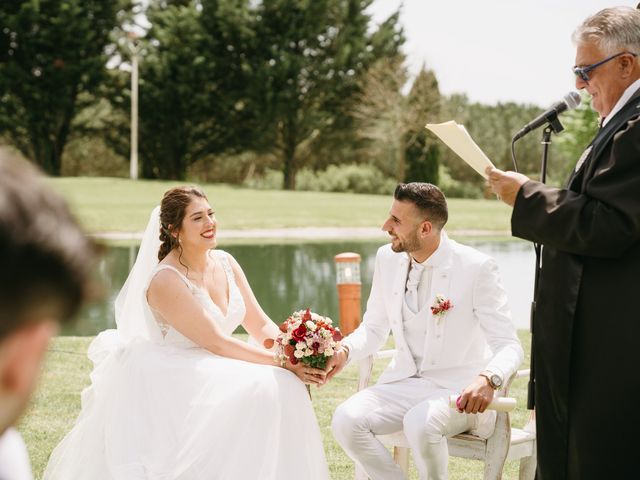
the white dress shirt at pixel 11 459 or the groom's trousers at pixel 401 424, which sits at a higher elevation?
the white dress shirt at pixel 11 459

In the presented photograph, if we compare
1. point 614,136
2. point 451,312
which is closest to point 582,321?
point 614,136

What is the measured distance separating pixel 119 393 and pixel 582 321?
2.35 meters

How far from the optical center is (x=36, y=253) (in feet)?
2.13

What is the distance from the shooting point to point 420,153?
135 feet

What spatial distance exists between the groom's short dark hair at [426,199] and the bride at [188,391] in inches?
37.5

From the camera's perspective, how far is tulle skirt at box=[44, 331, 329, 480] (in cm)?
389

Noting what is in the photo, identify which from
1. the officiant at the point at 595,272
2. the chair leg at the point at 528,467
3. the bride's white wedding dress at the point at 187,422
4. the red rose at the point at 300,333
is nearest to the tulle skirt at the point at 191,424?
the bride's white wedding dress at the point at 187,422

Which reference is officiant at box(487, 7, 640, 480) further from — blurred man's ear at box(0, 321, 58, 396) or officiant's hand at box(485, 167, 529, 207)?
blurred man's ear at box(0, 321, 58, 396)

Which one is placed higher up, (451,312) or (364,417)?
(451,312)

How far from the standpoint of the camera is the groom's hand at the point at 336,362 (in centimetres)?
402

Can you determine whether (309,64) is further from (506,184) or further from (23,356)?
(23,356)

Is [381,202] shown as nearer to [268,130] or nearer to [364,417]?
[268,130]

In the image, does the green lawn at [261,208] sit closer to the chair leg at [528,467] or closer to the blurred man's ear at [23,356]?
the chair leg at [528,467]

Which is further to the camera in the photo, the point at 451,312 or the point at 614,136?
the point at 451,312
